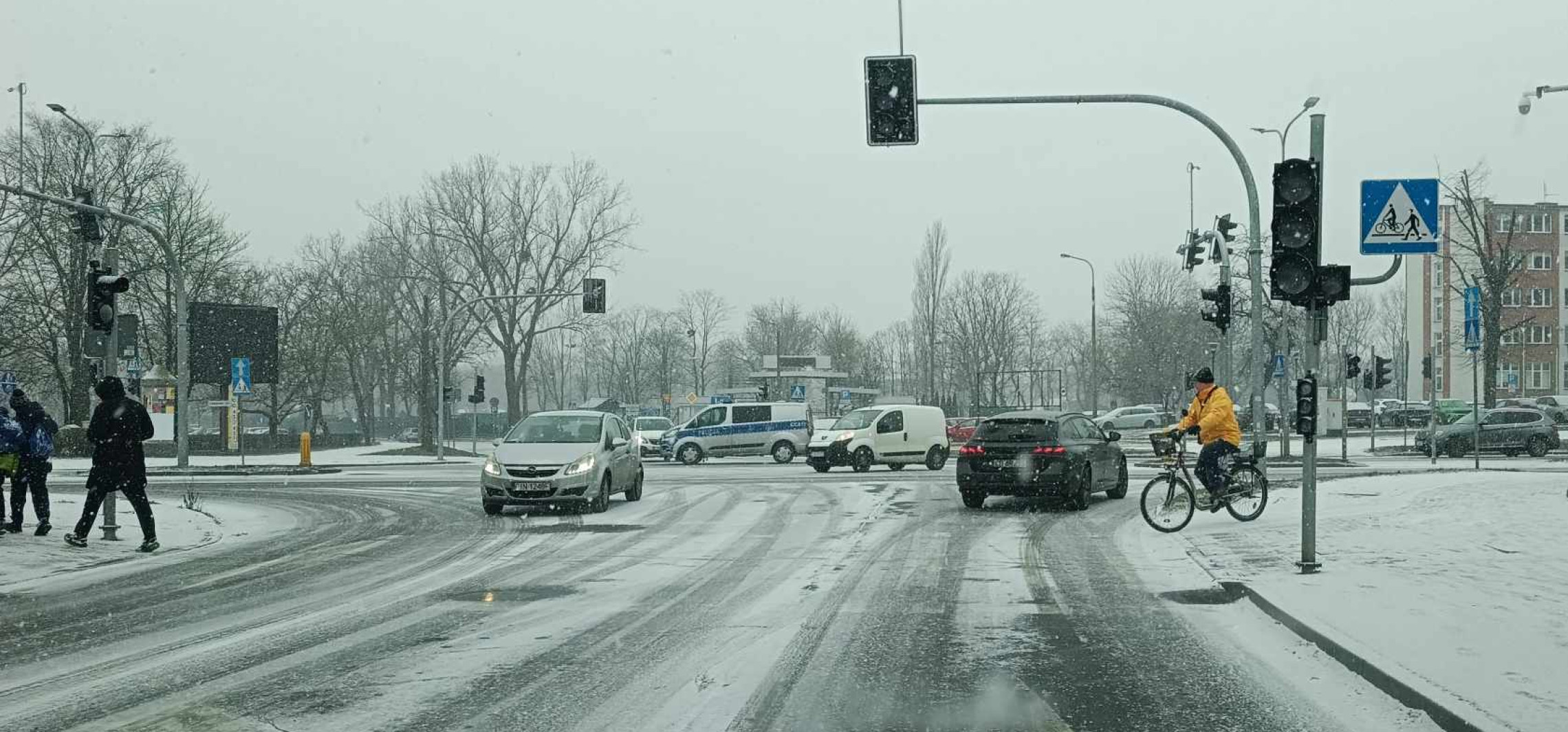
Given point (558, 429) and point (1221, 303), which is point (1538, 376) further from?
point (558, 429)

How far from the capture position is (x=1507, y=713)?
535 cm

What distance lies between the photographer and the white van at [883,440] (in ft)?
100

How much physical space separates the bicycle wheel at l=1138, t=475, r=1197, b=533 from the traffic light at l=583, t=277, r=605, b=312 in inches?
1053

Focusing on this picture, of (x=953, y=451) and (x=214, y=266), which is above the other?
(x=214, y=266)

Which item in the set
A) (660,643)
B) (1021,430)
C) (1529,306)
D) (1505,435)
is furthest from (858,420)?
(1529,306)

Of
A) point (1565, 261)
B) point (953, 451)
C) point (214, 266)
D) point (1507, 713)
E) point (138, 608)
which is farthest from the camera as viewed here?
point (1565, 261)

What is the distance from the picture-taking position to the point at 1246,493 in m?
14.9

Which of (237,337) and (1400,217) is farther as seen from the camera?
(237,337)

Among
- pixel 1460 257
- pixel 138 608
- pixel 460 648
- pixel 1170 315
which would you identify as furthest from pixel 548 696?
pixel 1460 257

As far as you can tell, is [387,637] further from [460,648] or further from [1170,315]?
[1170,315]

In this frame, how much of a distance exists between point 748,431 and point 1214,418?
24.3 metres

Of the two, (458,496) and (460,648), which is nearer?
(460,648)

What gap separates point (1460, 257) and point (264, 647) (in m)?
105

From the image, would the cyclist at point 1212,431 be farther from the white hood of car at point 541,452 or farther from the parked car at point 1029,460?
the white hood of car at point 541,452
